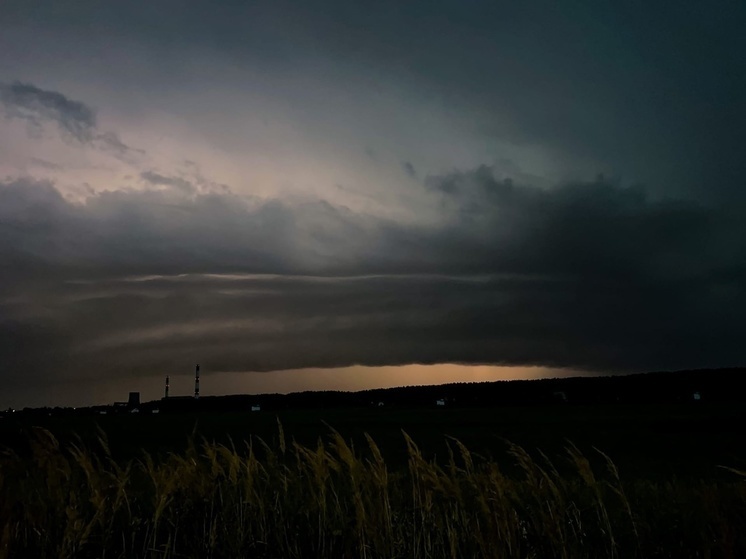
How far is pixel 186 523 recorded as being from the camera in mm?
12648

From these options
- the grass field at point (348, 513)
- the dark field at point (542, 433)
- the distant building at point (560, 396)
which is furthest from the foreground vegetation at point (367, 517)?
the distant building at point (560, 396)

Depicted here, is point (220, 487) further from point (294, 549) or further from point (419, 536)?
point (419, 536)

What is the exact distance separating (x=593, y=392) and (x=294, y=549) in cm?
11370

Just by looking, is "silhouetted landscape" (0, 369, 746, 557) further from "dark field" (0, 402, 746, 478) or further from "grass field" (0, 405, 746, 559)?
"dark field" (0, 402, 746, 478)

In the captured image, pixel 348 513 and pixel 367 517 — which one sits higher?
pixel 367 517

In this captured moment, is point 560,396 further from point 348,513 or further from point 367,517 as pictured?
point 367,517

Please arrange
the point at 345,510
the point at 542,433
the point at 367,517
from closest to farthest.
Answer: the point at 367,517 < the point at 345,510 < the point at 542,433

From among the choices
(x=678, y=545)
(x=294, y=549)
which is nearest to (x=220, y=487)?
(x=294, y=549)

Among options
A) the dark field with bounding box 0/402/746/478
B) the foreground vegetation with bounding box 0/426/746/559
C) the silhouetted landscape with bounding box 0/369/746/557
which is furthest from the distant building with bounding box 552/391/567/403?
the foreground vegetation with bounding box 0/426/746/559

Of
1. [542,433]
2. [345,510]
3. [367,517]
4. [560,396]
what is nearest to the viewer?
[367,517]

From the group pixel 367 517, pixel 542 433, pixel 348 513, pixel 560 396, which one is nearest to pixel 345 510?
pixel 348 513

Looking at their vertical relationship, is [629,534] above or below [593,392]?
below

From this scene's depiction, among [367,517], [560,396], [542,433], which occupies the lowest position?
[367,517]

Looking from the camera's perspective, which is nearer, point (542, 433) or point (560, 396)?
point (542, 433)
